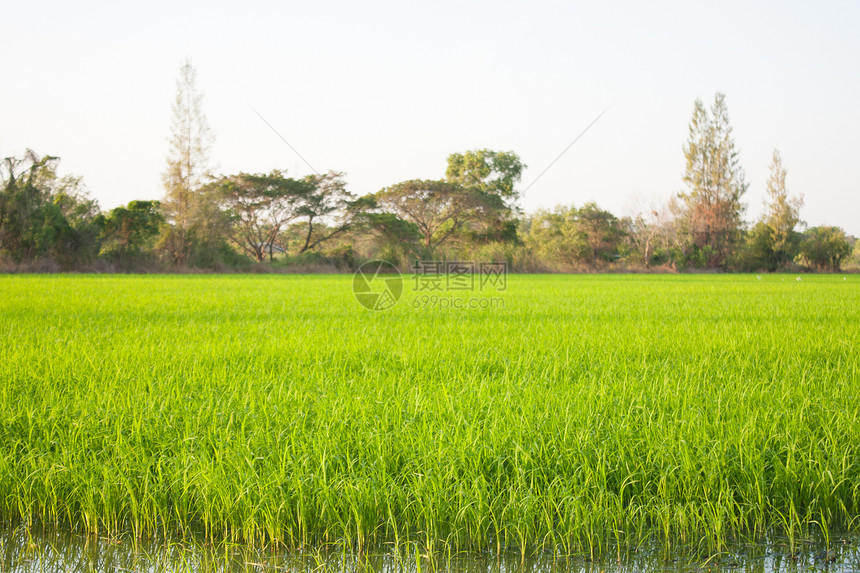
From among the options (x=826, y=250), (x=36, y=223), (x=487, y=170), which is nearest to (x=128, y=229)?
(x=36, y=223)

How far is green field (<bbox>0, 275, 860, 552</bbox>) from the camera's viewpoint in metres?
1.94

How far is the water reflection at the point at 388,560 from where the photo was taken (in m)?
1.73

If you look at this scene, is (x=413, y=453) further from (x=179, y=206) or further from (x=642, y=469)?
(x=179, y=206)

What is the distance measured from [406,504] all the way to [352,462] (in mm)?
329

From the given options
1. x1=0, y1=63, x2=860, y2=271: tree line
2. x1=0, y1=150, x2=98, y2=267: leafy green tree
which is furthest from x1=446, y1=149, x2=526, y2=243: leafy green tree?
x1=0, y1=150, x2=98, y2=267: leafy green tree

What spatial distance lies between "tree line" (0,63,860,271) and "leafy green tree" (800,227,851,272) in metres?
0.07

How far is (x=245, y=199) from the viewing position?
3092cm

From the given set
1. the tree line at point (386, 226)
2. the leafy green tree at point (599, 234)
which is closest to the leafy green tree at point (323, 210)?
the tree line at point (386, 226)

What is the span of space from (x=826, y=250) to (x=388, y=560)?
39335 mm

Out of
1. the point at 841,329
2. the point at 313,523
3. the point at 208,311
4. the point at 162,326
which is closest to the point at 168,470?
the point at 313,523

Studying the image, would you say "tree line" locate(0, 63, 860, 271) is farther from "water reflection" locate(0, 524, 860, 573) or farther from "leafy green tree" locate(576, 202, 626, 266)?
"water reflection" locate(0, 524, 860, 573)

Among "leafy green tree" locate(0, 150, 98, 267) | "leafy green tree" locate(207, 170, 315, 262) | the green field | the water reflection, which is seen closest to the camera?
the water reflection

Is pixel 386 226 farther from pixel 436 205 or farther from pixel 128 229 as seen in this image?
pixel 128 229

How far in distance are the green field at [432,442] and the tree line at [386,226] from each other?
2216 centimetres
